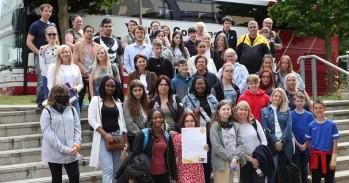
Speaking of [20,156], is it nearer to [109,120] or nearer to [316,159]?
[109,120]

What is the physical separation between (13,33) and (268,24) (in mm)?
7691

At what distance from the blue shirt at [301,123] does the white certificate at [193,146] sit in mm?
2094

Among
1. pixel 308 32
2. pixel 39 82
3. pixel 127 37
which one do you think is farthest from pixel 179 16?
pixel 39 82

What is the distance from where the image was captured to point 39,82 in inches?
403

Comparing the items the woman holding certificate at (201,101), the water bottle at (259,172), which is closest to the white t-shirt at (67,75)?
the woman holding certificate at (201,101)

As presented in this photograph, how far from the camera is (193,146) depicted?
746 cm

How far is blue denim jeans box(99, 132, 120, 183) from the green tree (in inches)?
577

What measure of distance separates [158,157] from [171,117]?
88 cm

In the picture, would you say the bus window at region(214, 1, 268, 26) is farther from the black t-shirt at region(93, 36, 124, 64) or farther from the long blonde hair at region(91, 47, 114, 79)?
the long blonde hair at region(91, 47, 114, 79)

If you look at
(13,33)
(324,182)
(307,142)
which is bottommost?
(324,182)

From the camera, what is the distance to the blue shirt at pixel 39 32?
10383 mm

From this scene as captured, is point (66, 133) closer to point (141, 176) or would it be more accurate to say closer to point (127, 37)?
point (141, 176)

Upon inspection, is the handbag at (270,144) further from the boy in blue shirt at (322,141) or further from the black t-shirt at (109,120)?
the black t-shirt at (109,120)

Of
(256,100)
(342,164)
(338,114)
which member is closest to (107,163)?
(256,100)
